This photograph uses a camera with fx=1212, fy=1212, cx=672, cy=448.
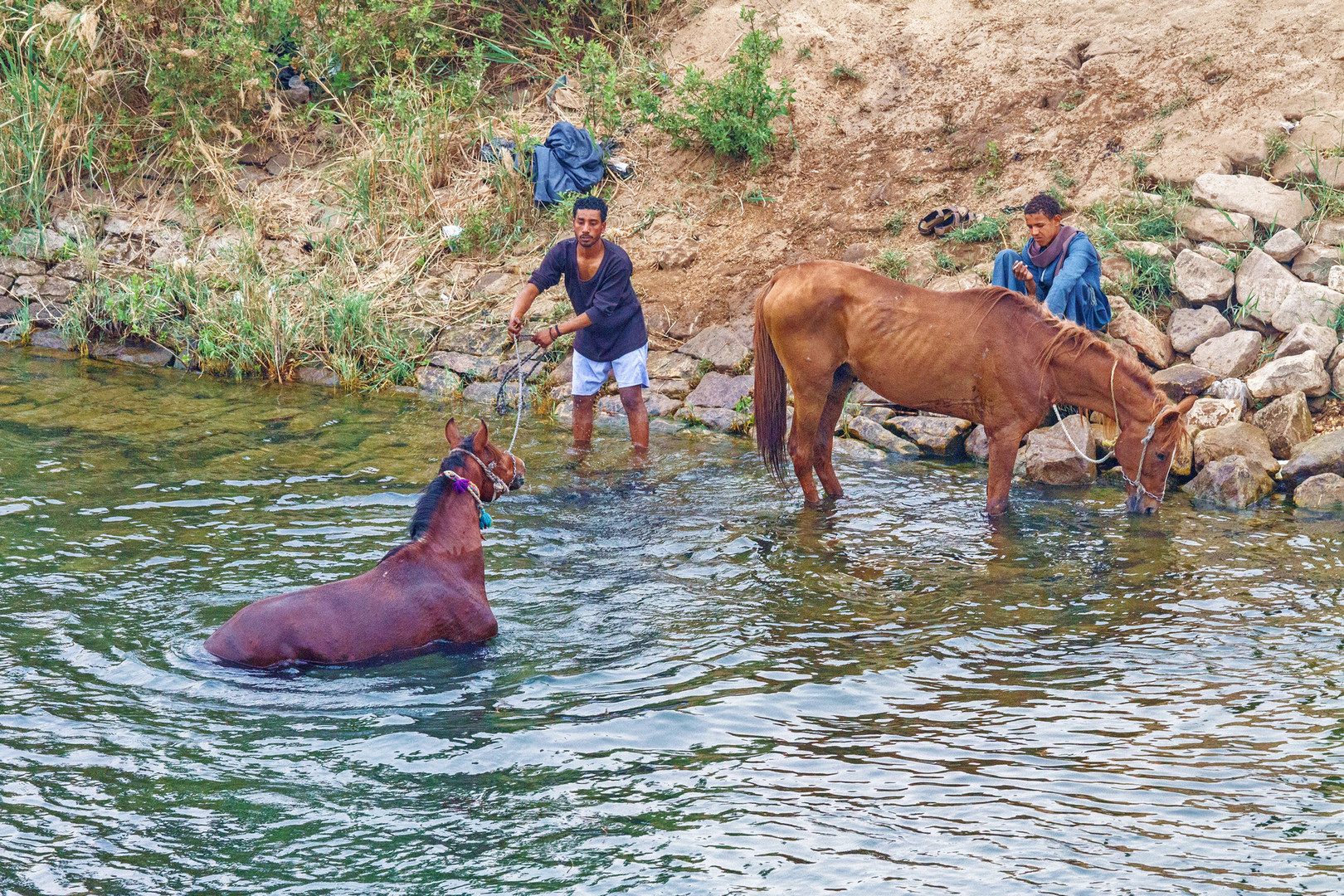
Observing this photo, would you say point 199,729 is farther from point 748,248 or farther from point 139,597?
point 748,248

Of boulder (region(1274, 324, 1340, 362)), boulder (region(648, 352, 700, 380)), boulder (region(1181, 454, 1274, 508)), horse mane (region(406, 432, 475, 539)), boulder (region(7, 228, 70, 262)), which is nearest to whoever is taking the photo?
horse mane (region(406, 432, 475, 539))

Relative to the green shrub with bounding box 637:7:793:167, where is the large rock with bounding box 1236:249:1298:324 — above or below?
below

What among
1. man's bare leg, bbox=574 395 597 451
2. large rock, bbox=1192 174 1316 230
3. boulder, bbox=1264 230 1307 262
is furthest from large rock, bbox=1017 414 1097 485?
man's bare leg, bbox=574 395 597 451

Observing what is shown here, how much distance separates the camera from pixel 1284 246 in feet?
33.3

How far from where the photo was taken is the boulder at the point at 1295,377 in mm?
9305

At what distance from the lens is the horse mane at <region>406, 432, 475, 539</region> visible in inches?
232

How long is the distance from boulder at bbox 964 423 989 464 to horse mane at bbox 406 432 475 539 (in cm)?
513

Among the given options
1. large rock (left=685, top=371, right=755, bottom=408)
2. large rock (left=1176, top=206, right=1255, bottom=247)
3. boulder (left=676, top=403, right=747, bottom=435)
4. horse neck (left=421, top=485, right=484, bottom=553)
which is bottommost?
horse neck (left=421, top=485, right=484, bottom=553)

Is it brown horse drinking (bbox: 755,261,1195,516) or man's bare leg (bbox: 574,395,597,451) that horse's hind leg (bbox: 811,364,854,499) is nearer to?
brown horse drinking (bbox: 755,261,1195,516)

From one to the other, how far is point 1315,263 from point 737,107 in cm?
598

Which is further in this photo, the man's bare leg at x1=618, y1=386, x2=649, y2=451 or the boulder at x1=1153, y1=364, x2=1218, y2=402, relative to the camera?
the man's bare leg at x1=618, y1=386, x2=649, y2=451

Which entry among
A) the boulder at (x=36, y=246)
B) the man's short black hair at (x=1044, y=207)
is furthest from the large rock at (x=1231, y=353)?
the boulder at (x=36, y=246)

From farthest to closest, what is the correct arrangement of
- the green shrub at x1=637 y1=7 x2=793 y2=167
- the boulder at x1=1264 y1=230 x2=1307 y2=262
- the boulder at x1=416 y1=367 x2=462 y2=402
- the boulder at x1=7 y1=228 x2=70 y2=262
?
the boulder at x1=7 y1=228 x2=70 y2=262 → the green shrub at x1=637 y1=7 x2=793 y2=167 → the boulder at x1=416 y1=367 x2=462 y2=402 → the boulder at x1=1264 y1=230 x2=1307 y2=262

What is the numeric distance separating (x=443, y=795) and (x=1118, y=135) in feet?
33.2
